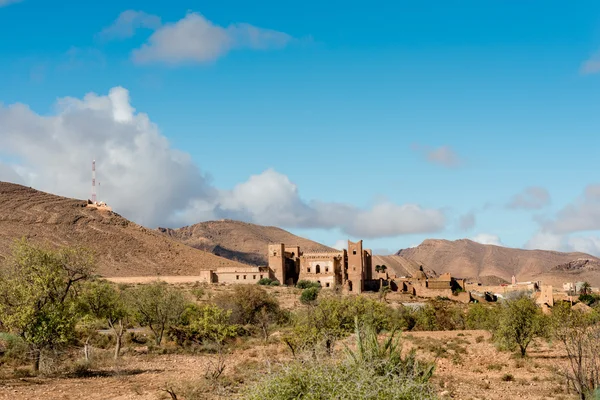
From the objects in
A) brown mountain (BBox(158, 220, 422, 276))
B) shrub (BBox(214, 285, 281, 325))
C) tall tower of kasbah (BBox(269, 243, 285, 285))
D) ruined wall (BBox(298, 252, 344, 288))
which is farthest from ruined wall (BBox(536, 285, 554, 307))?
A: brown mountain (BBox(158, 220, 422, 276))

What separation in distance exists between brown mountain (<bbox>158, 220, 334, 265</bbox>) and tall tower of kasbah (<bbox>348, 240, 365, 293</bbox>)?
204ft

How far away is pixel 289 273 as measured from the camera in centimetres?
8231

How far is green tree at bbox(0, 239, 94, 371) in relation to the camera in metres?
22.1

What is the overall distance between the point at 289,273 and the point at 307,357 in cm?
7335

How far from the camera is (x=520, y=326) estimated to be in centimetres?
3108

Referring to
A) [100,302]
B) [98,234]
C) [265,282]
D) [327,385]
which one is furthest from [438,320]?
[98,234]

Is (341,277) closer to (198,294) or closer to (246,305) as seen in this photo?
(198,294)

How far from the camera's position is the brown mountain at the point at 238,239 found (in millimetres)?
151750

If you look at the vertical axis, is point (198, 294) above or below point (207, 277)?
below

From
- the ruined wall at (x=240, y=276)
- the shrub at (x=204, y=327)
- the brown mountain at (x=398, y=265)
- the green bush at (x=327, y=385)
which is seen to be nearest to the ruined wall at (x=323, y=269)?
the ruined wall at (x=240, y=276)

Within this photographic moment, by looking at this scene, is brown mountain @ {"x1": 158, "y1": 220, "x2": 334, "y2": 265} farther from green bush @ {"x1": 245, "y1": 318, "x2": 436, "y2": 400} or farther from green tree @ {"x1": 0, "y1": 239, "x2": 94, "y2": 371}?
green bush @ {"x1": 245, "y1": 318, "x2": 436, "y2": 400}

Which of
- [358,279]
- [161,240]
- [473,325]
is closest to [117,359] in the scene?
[473,325]

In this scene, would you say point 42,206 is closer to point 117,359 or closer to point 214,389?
point 117,359

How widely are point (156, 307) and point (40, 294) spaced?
14.4m
